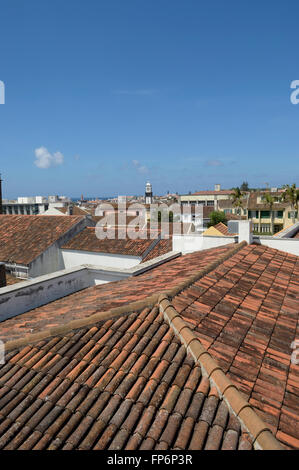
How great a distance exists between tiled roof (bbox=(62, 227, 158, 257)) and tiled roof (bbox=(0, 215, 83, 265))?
1052mm

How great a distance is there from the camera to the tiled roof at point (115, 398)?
3094mm

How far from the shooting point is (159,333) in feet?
15.2

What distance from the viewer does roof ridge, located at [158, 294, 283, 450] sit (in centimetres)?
298

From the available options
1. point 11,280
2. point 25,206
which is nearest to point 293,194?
point 11,280

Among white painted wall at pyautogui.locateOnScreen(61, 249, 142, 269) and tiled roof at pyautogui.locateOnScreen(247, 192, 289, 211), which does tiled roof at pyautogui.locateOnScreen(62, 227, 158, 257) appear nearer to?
white painted wall at pyautogui.locateOnScreen(61, 249, 142, 269)

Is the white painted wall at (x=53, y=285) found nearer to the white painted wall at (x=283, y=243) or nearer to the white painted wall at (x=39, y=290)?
the white painted wall at (x=39, y=290)

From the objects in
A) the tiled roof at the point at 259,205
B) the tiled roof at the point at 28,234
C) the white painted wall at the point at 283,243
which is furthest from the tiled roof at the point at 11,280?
the tiled roof at the point at 259,205

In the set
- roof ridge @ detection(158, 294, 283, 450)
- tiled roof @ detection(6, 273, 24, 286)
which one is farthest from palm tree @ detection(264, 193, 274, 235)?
roof ridge @ detection(158, 294, 283, 450)

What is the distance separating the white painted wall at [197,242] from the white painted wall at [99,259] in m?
4.70

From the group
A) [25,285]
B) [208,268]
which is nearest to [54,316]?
[25,285]

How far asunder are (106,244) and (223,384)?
1559 centimetres

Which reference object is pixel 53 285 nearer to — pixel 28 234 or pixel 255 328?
pixel 255 328

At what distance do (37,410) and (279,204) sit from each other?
63.0 metres

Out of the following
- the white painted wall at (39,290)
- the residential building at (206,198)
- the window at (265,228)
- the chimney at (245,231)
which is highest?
the residential building at (206,198)
